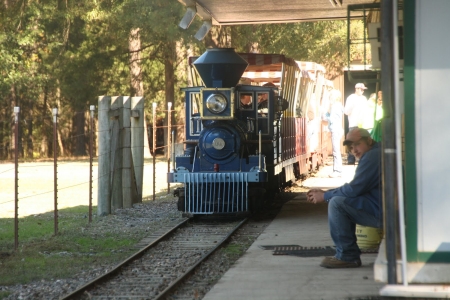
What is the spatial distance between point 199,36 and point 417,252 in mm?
8798

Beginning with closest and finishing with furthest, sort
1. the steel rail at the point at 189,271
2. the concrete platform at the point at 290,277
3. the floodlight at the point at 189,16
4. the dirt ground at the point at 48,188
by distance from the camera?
1. the concrete platform at the point at 290,277
2. the steel rail at the point at 189,271
3. the floodlight at the point at 189,16
4. the dirt ground at the point at 48,188

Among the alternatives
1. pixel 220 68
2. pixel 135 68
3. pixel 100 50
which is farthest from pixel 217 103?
pixel 100 50

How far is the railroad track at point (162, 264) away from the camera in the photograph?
8.70 m

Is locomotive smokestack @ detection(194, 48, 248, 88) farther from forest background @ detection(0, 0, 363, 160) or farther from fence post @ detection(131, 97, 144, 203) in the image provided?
forest background @ detection(0, 0, 363, 160)

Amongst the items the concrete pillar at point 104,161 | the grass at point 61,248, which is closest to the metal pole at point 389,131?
the grass at point 61,248

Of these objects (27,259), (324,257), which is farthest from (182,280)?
(27,259)

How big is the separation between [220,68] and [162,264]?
4766mm

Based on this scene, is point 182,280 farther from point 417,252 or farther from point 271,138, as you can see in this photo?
point 271,138

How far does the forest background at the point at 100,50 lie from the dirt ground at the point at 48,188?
121 inches

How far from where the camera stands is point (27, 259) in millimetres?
10891

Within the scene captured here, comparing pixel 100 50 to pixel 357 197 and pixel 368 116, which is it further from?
pixel 357 197

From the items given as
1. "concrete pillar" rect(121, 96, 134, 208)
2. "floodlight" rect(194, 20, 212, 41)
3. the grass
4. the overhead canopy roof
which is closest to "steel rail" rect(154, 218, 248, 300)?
the grass

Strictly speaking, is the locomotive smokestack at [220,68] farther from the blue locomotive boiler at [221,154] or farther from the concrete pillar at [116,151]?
the concrete pillar at [116,151]

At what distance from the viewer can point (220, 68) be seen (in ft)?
47.0
